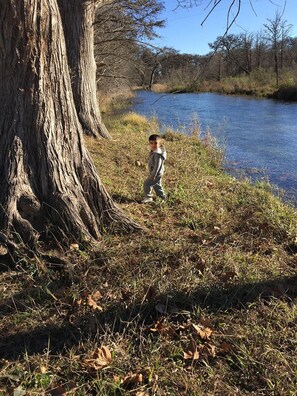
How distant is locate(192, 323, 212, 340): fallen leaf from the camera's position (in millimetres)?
2916

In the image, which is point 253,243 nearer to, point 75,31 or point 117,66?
point 75,31

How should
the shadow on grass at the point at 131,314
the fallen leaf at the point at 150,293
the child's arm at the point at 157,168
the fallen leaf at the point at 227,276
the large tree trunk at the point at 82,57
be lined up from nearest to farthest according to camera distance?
the shadow on grass at the point at 131,314
the fallen leaf at the point at 150,293
the fallen leaf at the point at 227,276
the child's arm at the point at 157,168
the large tree trunk at the point at 82,57

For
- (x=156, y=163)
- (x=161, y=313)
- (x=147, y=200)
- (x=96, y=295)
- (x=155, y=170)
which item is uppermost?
(x=156, y=163)

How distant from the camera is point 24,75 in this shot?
3.70 meters

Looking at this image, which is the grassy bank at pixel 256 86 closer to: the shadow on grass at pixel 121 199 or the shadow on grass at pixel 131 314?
the shadow on grass at pixel 121 199

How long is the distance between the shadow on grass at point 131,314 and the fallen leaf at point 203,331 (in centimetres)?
23

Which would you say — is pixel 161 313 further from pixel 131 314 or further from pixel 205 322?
pixel 205 322

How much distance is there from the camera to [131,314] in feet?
10.3

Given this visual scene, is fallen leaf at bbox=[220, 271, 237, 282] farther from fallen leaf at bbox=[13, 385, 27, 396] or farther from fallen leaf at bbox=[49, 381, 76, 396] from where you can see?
fallen leaf at bbox=[13, 385, 27, 396]

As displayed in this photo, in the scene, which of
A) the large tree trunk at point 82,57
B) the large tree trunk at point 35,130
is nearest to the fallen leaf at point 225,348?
the large tree trunk at point 35,130

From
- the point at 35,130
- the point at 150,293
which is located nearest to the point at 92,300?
the point at 150,293

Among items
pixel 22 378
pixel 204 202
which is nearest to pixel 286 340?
pixel 22 378

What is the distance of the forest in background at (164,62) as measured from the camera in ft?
16.0

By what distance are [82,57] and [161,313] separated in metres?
7.56
